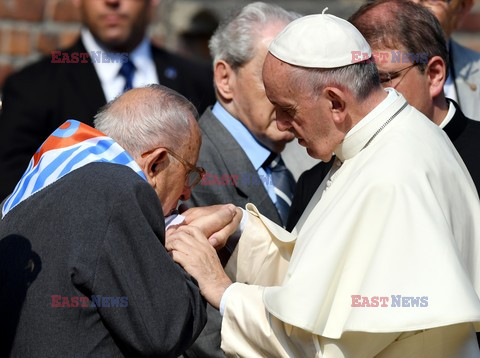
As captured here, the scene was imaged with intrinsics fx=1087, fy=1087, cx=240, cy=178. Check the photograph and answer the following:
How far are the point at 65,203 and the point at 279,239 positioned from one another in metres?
0.90

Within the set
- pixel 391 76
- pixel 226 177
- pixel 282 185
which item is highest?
pixel 391 76

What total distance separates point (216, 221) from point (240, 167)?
24.5 inches

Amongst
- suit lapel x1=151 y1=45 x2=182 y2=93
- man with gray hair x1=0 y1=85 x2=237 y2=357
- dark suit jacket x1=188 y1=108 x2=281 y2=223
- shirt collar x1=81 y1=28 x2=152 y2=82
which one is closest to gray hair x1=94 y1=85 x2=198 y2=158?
man with gray hair x1=0 y1=85 x2=237 y2=357

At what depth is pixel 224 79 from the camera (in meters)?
4.38

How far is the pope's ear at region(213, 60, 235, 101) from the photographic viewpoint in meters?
4.34

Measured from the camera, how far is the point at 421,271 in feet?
9.84

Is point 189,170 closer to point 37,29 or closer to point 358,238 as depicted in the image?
point 358,238

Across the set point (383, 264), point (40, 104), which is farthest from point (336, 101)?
point (40, 104)

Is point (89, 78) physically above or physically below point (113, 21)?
below

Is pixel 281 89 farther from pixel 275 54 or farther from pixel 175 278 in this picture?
pixel 175 278

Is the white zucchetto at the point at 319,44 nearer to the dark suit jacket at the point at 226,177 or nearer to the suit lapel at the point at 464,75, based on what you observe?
Answer: the dark suit jacket at the point at 226,177

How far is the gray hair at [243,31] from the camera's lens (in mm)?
4316

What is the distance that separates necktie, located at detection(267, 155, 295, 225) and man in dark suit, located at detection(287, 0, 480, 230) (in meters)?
0.73

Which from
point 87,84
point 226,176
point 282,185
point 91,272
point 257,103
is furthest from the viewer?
point 87,84
